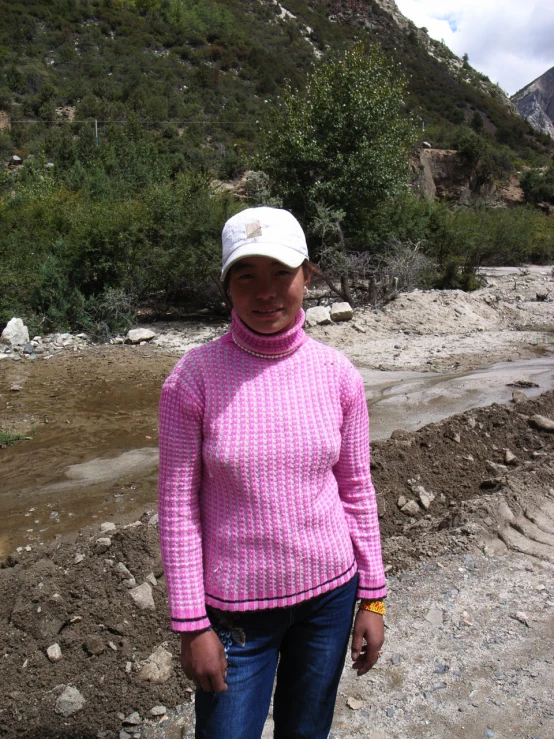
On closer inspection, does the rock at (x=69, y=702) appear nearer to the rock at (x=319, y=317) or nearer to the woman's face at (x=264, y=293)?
the woman's face at (x=264, y=293)

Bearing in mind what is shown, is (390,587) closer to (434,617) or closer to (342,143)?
(434,617)

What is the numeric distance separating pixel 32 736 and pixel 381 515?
7.91 ft

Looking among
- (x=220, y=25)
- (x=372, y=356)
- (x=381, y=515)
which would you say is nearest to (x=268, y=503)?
(x=381, y=515)

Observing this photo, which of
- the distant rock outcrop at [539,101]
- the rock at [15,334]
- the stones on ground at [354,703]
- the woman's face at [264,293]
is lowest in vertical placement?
the rock at [15,334]

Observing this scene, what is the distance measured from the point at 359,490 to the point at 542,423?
423cm

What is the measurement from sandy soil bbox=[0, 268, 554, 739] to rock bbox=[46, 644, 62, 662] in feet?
0.10

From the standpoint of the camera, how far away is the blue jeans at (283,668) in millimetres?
1356

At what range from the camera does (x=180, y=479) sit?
1354mm

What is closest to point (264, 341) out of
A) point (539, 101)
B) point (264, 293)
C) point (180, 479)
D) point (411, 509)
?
point (264, 293)

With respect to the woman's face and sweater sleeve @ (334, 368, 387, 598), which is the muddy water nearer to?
sweater sleeve @ (334, 368, 387, 598)

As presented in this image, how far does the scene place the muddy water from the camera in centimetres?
504

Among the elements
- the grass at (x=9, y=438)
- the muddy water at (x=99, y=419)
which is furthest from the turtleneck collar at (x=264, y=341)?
the grass at (x=9, y=438)

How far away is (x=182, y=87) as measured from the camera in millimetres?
40812

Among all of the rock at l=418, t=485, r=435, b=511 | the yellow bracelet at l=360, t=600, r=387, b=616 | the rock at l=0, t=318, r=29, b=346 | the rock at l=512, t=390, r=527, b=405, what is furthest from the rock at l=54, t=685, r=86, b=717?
the rock at l=0, t=318, r=29, b=346
